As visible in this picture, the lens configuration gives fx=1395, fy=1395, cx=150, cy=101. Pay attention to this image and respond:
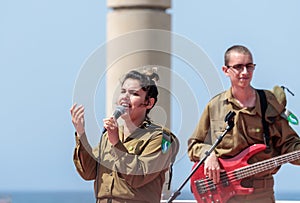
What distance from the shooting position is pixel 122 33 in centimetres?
890

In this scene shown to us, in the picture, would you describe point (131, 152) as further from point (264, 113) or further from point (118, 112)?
point (264, 113)

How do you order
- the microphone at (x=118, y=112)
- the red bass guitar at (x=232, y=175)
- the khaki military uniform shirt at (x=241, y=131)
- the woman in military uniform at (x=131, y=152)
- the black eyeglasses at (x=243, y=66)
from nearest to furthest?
the microphone at (x=118, y=112), the woman in military uniform at (x=131, y=152), the black eyeglasses at (x=243, y=66), the khaki military uniform shirt at (x=241, y=131), the red bass guitar at (x=232, y=175)

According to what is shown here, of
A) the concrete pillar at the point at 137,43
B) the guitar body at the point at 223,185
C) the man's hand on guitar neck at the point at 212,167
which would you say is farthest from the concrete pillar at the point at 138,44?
the man's hand on guitar neck at the point at 212,167

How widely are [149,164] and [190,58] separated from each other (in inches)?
29.8

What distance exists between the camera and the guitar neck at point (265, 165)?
7113mm

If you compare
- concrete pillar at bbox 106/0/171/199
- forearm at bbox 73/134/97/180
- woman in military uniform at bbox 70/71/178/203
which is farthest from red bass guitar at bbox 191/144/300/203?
forearm at bbox 73/134/97/180

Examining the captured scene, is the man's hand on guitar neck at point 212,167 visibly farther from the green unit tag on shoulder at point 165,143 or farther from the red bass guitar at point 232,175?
the green unit tag on shoulder at point 165,143

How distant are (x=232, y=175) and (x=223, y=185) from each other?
3.3 inches

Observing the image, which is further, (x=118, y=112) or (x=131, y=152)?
(x=131, y=152)

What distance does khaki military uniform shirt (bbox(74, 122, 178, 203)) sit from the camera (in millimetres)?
6363

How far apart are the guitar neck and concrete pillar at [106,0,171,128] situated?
0.47 metres

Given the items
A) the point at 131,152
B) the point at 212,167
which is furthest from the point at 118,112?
the point at 212,167

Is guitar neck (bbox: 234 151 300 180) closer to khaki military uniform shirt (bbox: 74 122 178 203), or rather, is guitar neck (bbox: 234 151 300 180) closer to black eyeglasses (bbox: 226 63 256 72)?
black eyeglasses (bbox: 226 63 256 72)

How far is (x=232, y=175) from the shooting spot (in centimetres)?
743
